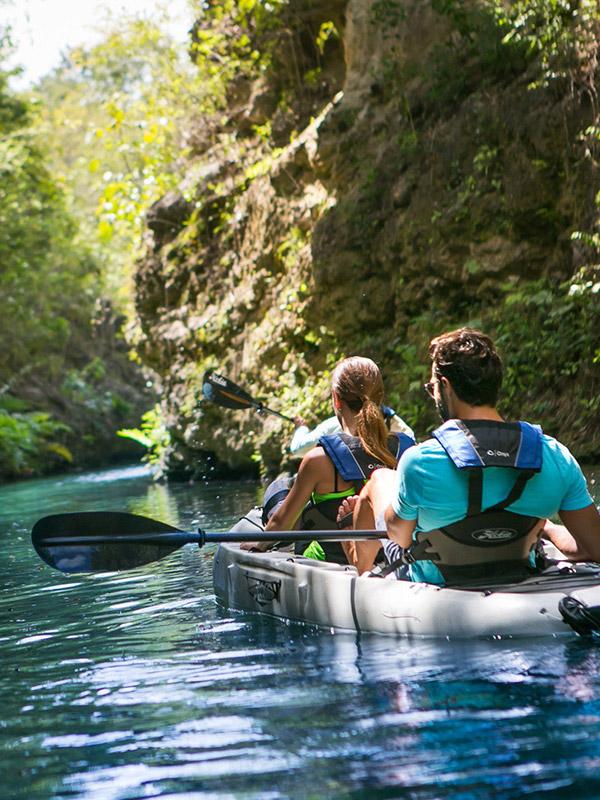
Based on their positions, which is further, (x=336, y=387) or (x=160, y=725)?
(x=336, y=387)

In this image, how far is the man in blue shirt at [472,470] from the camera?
3.90 meters

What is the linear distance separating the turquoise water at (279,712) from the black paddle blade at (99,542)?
368 millimetres

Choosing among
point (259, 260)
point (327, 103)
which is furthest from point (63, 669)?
point (327, 103)

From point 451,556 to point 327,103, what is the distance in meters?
12.4

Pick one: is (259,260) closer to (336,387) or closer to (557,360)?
(557,360)

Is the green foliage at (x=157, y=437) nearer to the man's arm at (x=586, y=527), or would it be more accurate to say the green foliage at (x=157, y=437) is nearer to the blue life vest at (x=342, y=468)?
the blue life vest at (x=342, y=468)

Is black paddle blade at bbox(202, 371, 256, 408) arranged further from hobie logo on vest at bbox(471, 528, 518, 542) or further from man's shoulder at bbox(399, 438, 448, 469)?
man's shoulder at bbox(399, 438, 448, 469)

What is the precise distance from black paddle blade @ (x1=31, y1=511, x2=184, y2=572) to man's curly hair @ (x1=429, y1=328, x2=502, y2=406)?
1.85m

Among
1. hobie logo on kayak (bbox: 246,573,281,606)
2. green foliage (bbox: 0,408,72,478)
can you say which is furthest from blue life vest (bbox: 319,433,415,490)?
green foliage (bbox: 0,408,72,478)

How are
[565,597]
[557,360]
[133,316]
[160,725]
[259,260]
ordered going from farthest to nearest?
[133,316]
[259,260]
[557,360]
[565,597]
[160,725]

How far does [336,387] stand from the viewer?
5062 mm

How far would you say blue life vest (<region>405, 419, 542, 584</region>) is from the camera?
3.90m

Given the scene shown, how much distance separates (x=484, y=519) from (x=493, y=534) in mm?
100

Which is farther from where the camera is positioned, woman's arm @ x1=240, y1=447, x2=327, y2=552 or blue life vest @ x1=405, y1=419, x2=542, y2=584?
woman's arm @ x1=240, y1=447, x2=327, y2=552
